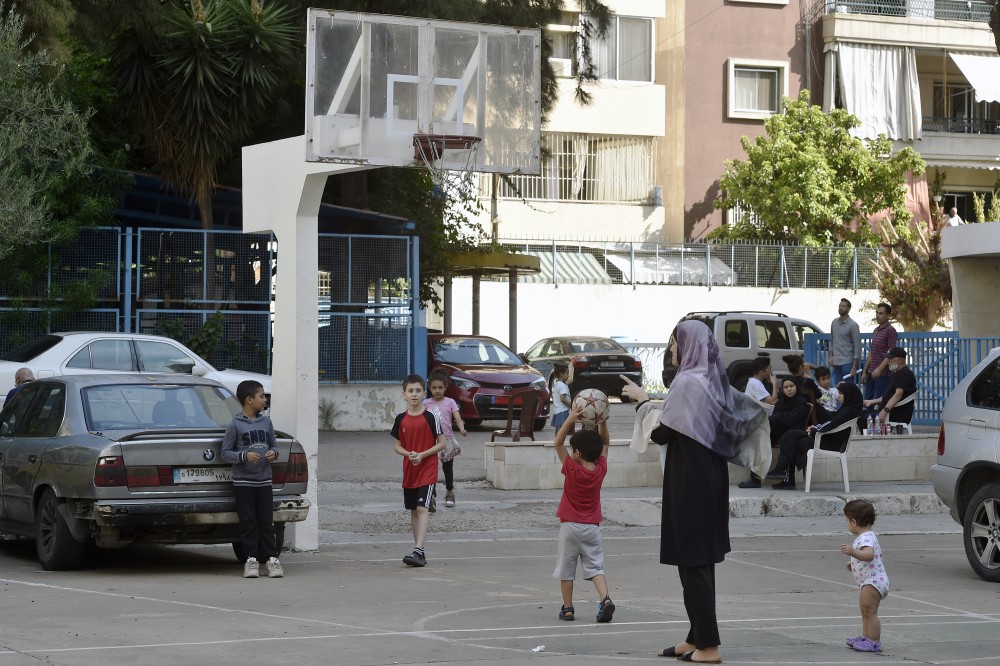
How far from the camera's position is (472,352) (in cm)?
2547

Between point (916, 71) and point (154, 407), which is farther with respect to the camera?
point (916, 71)

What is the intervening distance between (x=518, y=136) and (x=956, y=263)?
1246 cm

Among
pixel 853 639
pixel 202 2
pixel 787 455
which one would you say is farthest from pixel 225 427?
pixel 202 2

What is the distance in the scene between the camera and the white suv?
419 inches

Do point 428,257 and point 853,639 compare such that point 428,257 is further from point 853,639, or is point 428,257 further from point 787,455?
point 853,639

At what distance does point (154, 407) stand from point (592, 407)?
13.0ft

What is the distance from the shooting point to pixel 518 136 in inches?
526

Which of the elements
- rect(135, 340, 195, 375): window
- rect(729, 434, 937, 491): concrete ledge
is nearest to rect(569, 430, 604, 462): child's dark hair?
rect(729, 434, 937, 491): concrete ledge

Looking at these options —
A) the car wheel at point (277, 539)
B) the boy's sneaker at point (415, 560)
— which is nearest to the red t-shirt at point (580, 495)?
the boy's sneaker at point (415, 560)

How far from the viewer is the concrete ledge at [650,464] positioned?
664 inches

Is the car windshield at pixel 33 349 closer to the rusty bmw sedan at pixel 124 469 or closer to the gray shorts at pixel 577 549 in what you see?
the rusty bmw sedan at pixel 124 469

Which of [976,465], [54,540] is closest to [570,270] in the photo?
[976,465]

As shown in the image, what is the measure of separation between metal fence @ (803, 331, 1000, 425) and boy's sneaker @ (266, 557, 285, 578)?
14242 mm

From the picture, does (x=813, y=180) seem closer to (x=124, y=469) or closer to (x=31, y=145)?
(x=31, y=145)
